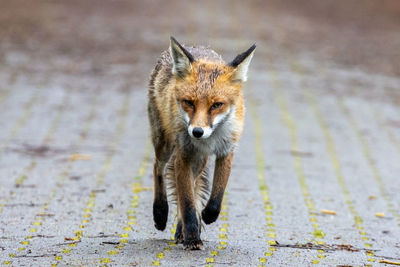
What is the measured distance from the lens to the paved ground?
681 cm

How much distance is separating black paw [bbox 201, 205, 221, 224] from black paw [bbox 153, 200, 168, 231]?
0.71 m

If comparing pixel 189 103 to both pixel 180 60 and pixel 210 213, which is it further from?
pixel 210 213

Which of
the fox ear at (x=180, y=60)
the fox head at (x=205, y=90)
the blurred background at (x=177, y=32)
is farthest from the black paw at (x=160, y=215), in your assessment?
the blurred background at (x=177, y=32)

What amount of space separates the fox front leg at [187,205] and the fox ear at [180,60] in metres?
0.78

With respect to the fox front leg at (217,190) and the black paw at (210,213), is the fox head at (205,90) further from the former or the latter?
the black paw at (210,213)

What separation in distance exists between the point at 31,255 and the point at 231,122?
2058mm

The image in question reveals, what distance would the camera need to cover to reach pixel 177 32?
66.5 feet

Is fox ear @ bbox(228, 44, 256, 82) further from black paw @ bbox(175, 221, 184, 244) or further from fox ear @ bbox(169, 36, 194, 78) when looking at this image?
black paw @ bbox(175, 221, 184, 244)

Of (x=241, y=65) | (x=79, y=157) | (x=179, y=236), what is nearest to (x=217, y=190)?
(x=179, y=236)

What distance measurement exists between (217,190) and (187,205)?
1.18 ft

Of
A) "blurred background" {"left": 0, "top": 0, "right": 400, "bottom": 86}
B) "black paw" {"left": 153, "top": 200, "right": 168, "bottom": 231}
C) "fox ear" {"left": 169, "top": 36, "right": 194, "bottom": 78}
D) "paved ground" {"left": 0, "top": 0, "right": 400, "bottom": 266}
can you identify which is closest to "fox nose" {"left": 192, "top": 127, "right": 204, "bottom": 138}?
"fox ear" {"left": 169, "top": 36, "right": 194, "bottom": 78}

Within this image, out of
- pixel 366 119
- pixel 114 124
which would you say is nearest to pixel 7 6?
pixel 114 124

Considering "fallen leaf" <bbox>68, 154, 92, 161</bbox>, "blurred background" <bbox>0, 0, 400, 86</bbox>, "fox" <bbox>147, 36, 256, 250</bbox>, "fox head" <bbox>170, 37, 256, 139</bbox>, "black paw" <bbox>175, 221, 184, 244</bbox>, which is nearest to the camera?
"fox head" <bbox>170, 37, 256, 139</bbox>

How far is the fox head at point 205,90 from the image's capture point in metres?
5.96
